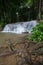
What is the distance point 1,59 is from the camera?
7016 millimetres

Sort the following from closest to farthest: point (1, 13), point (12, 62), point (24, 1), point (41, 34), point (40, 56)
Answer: point (40, 56)
point (12, 62)
point (41, 34)
point (1, 13)
point (24, 1)

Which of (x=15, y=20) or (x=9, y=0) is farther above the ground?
(x=9, y=0)

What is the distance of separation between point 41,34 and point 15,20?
16.2 meters

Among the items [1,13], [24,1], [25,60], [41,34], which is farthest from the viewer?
[24,1]

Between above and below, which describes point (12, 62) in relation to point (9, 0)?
below

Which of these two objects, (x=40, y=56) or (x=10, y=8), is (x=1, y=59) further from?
(x=10, y=8)

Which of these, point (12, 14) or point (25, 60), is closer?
point (25, 60)

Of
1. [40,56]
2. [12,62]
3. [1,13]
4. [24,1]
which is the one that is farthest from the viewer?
[24,1]

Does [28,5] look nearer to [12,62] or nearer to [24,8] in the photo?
[24,8]

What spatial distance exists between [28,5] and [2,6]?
426cm

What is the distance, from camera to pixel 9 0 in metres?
25.9

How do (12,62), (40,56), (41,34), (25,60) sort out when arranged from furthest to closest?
(41,34)
(12,62)
(40,56)
(25,60)

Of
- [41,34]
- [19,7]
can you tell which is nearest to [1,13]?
[19,7]

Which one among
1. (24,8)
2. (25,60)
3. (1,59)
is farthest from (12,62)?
(24,8)
